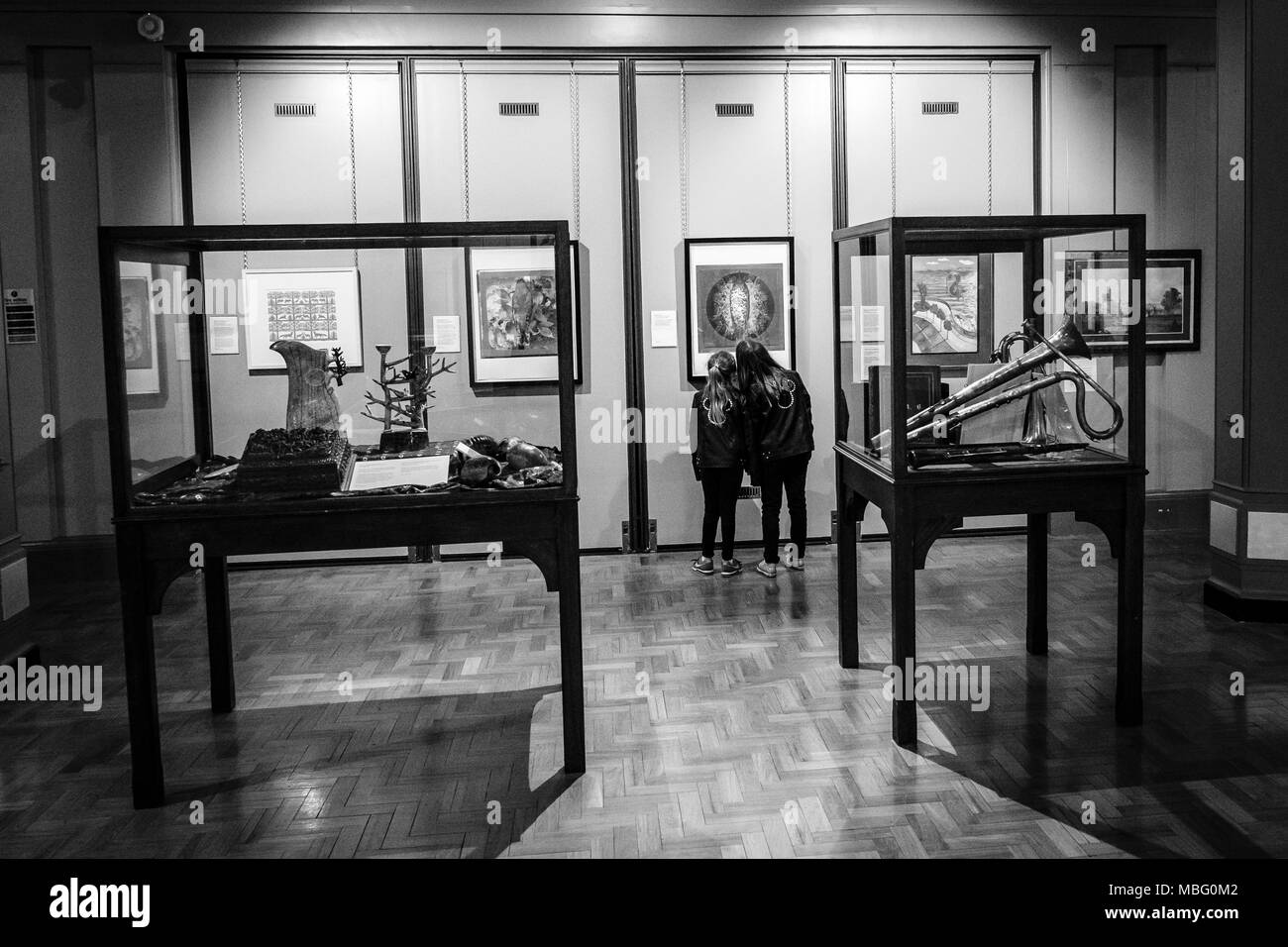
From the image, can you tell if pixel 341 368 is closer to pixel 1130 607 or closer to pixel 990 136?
pixel 1130 607

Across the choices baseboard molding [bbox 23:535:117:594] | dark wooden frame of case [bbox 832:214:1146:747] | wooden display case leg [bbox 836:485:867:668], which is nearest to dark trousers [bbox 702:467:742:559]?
wooden display case leg [bbox 836:485:867:668]

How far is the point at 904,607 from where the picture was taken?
5395 millimetres

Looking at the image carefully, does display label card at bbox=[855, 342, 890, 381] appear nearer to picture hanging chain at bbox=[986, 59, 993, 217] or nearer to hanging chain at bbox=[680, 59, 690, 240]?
hanging chain at bbox=[680, 59, 690, 240]

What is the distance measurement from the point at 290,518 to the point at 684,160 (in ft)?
19.2

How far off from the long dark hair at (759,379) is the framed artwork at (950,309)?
2.14 m

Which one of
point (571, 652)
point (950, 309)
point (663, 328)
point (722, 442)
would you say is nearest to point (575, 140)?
point (663, 328)

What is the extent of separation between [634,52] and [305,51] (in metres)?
2.68

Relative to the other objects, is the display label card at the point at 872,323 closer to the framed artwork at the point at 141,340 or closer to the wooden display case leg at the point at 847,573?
the wooden display case leg at the point at 847,573

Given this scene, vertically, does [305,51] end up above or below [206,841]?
above

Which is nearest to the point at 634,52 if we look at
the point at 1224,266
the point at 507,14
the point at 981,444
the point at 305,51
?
the point at 507,14

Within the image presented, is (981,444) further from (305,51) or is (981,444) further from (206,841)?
(305,51)

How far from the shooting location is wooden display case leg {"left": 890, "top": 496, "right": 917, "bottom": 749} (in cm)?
528

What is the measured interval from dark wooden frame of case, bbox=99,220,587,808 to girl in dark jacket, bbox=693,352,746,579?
11.4 ft

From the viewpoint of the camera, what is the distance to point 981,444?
220 inches
